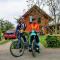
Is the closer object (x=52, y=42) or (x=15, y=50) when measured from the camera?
(x=15, y=50)

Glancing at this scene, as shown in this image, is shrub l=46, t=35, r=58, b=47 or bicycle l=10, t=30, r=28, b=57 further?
Answer: shrub l=46, t=35, r=58, b=47

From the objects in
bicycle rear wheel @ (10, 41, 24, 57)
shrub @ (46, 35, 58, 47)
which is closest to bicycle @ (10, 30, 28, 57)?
bicycle rear wheel @ (10, 41, 24, 57)

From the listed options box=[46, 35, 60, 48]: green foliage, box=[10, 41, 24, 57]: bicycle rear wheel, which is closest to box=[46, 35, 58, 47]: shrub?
box=[46, 35, 60, 48]: green foliage

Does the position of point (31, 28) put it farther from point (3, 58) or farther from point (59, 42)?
point (59, 42)

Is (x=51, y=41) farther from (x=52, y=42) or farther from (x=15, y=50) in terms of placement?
(x=15, y=50)

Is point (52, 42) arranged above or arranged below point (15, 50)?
above

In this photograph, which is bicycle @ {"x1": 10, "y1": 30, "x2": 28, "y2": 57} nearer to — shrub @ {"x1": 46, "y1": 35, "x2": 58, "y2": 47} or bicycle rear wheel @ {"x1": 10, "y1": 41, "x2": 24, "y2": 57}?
bicycle rear wheel @ {"x1": 10, "y1": 41, "x2": 24, "y2": 57}

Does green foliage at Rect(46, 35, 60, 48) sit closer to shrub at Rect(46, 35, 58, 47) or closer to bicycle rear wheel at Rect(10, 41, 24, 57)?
shrub at Rect(46, 35, 58, 47)

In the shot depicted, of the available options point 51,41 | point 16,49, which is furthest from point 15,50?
point 51,41

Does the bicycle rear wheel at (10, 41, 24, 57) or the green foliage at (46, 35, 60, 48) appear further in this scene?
the green foliage at (46, 35, 60, 48)

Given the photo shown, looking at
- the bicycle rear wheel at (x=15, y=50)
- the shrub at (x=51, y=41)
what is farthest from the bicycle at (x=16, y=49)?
the shrub at (x=51, y=41)

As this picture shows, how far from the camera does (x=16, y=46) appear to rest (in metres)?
14.4

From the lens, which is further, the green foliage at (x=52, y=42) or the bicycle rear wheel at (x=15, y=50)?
the green foliage at (x=52, y=42)

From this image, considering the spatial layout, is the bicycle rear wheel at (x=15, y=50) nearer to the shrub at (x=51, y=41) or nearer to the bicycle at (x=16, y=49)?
the bicycle at (x=16, y=49)
